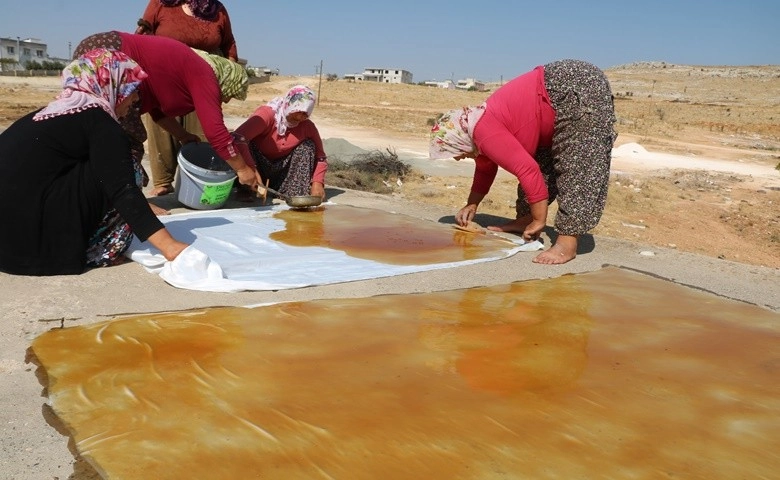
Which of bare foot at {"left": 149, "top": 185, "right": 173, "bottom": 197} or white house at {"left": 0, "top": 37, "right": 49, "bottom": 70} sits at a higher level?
white house at {"left": 0, "top": 37, "right": 49, "bottom": 70}

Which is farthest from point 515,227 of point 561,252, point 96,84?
point 96,84

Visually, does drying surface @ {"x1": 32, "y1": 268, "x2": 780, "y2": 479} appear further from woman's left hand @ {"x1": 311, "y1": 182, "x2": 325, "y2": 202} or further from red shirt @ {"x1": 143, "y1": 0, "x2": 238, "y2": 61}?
red shirt @ {"x1": 143, "y1": 0, "x2": 238, "y2": 61}

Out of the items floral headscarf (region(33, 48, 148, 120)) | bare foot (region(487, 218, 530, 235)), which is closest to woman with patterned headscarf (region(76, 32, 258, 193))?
floral headscarf (region(33, 48, 148, 120))

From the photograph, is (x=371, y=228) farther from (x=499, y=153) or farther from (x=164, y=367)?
(x=164, y=367)

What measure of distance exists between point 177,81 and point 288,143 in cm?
109

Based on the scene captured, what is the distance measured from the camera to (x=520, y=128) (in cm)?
308

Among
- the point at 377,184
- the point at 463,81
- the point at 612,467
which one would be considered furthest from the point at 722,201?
the point at 463,81

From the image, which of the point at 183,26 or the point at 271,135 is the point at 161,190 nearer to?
the point at 271,135

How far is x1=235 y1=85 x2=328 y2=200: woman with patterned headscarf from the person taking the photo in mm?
3881

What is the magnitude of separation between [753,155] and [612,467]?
1351 cm

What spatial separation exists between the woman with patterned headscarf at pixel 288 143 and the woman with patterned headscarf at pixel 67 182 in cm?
143

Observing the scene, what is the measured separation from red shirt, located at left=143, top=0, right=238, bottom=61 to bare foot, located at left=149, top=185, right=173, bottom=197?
98 centimetres

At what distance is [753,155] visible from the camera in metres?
12.7

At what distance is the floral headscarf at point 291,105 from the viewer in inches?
151
